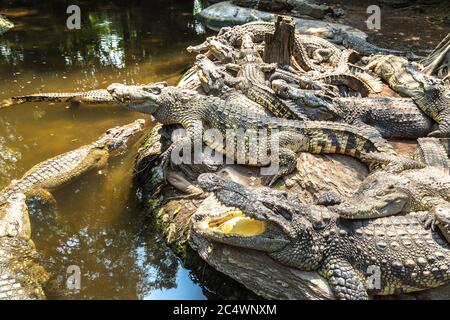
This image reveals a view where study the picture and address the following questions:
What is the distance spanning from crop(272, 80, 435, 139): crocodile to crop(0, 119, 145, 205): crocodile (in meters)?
2.54

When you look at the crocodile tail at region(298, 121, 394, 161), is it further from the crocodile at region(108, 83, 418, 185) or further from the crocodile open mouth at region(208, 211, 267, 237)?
the crocodile open mouth at region(208, 211, 267, 237)

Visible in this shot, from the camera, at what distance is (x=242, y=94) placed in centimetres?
606

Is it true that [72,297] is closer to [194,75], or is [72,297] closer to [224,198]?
[224,198]

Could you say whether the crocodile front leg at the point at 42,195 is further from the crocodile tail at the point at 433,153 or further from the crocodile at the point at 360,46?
the crocodile at the point at 360,46

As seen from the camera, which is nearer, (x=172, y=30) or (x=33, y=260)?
(x=33, y=260)

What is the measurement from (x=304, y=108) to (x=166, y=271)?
2683mm

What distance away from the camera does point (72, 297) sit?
3824mm

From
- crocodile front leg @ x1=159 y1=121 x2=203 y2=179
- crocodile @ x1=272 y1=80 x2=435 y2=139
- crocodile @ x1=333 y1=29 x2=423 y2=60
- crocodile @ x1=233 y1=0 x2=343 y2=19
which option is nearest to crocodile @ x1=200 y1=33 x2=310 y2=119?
crocodile @ x1=272 y1=80 x2=435 y2=139

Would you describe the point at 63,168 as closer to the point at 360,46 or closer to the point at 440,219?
the point at 440,219

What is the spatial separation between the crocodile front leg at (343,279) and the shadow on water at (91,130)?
125cm

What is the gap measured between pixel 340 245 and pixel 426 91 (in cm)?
328

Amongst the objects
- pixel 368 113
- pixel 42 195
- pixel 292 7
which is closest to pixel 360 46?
pixel 292 7
